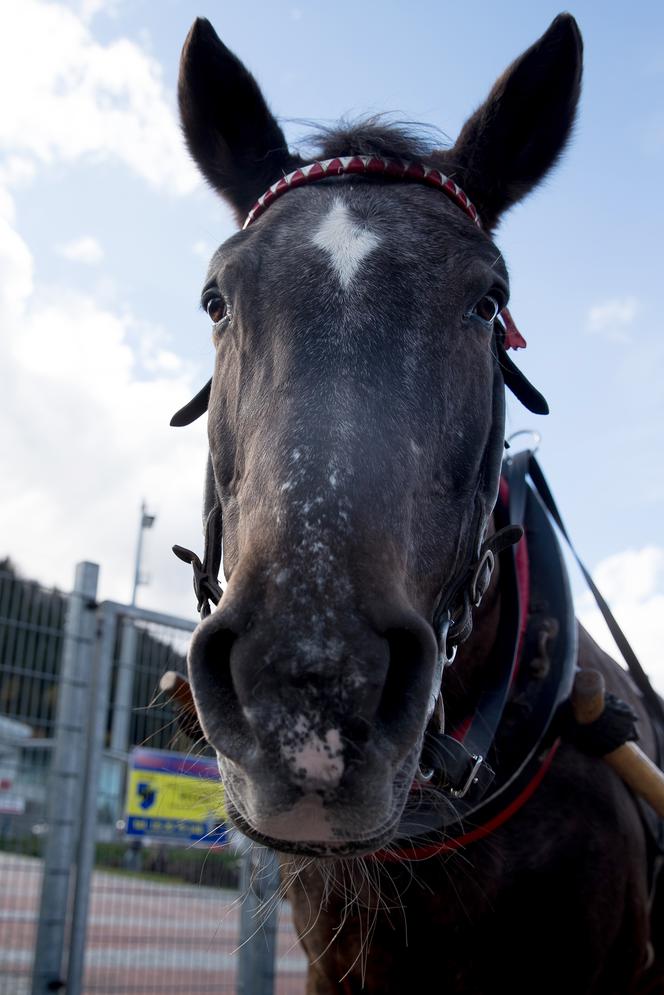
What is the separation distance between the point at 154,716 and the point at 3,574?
1516 mm

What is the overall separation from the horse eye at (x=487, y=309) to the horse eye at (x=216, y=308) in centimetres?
67

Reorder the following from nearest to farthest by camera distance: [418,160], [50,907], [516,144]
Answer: [418,160] → [516,144] → [50,907]

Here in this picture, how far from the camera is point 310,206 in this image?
232 centimetres

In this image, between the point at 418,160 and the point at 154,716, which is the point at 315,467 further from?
the point at 154,716

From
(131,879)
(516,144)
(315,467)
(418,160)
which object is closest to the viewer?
(315,467)

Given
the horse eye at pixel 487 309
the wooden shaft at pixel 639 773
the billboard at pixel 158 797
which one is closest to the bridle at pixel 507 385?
the horse eye at pixel 487 309

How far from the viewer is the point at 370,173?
246 cm

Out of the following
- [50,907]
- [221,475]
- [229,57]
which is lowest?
[50,907]

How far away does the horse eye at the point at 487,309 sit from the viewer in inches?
89.2

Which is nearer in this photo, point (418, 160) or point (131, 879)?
point (418, 160)

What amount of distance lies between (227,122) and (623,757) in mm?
2394

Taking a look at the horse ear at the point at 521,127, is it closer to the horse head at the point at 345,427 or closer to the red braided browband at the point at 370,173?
the horse head at the point at 345,427

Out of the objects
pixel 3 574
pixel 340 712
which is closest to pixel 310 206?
pixel 340 712

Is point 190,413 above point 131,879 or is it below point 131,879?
above
